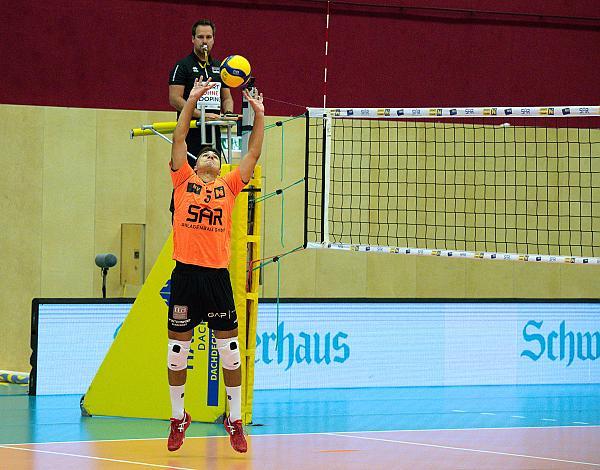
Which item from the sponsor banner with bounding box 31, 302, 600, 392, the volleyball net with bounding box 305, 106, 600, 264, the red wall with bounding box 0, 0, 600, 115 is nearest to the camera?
the sponsor banner with bounding box 31, 302, 600, 392

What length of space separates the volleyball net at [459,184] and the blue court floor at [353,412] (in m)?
2.52

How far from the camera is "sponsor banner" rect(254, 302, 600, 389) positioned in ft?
37.2

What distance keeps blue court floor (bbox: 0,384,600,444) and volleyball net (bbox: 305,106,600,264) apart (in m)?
2.52

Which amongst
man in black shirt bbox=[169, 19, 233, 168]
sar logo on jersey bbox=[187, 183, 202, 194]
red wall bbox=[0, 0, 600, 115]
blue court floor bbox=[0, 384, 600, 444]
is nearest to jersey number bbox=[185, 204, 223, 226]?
sar logo on jersey bbox=[187, 183, 202, 194]

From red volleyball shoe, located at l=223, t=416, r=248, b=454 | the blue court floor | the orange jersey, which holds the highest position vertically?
the orange jersey

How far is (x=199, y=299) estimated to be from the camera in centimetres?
727

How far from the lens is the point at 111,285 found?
12688mm

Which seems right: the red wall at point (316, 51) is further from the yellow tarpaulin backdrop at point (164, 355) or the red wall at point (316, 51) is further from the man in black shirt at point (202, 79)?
the yellow tarpaulin backdrop at point (164, 355)

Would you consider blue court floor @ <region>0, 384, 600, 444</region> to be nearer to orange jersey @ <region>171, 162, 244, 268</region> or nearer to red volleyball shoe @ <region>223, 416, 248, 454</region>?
red volleyball shoe @ <region>223, 416, 248, 454</region>

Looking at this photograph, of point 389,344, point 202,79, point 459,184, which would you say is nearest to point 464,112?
point 202,79

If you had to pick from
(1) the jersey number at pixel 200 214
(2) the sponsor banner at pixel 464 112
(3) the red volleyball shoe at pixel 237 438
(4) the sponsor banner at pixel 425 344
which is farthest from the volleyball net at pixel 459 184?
(3) the red volleyball shoe at pixel 237 438

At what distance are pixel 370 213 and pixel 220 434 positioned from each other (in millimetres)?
5969

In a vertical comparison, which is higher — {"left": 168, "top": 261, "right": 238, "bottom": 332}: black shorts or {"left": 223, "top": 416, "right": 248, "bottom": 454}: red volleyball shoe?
{"left": 168, "top": 261, "right": 238, "bottom": 332}: black shorts

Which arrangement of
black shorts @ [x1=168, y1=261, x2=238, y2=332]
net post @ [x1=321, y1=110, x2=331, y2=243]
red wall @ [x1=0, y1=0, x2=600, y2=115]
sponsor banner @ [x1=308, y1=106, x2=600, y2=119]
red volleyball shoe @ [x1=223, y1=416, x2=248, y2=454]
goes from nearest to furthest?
red volleyball shoe @ [x1=223, y1=416, x2=248, y2=454] → black shorts @ [x1=168, y1=261, x2=238, y2=332] → sponsor banner @ [x1=308, y1=106, x2=600, y2=119] → net post @ [x1=321, y1=110, x2=331, y2=243] → red wall @ [x1=0, y1=0, x2=600, y2=115]
